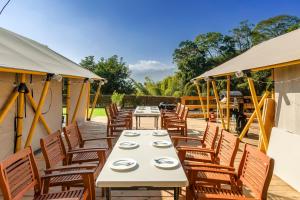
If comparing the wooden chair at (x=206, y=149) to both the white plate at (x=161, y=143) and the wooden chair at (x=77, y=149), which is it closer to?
the white plate at (x=161, y=143)

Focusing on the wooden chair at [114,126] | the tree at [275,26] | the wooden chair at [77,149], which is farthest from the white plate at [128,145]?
the tree at [275,26]

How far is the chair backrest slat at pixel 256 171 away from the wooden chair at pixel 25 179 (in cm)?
163

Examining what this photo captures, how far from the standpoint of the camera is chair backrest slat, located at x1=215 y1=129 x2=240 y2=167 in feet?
10.6

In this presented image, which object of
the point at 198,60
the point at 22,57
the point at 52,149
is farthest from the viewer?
the point at 198,60

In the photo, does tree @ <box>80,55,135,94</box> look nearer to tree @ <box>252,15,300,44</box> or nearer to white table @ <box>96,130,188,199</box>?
tree @ <box>252,15,300,44</box>

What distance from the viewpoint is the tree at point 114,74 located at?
982 inches

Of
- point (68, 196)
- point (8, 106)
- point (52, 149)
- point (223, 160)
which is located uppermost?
point (8, 106)

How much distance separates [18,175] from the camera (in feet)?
8.22

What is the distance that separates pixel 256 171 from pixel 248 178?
0.63ft

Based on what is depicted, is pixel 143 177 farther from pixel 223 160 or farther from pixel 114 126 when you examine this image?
pixel 114 126

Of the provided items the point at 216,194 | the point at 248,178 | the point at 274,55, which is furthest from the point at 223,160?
the point at 274,55

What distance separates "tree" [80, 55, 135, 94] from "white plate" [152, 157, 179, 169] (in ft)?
72.0

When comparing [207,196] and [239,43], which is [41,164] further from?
[239,43]

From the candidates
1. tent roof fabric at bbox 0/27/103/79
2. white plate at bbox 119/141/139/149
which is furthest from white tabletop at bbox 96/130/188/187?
tent roof fabric at bbox 0/27/103/79
